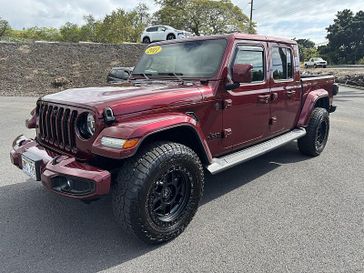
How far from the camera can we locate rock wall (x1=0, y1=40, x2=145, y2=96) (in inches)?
672

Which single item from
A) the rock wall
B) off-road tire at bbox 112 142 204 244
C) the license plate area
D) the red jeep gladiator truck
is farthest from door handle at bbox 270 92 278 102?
the rock wall

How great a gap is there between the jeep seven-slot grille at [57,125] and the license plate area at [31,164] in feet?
0.74

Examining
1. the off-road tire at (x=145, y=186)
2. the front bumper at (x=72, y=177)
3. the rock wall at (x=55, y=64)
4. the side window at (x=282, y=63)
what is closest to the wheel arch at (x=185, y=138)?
the off-road tire at (x=145, y=186)

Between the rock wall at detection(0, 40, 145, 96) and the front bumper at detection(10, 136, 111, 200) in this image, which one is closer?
the front bumper at detection(10, 136, 111, 200)

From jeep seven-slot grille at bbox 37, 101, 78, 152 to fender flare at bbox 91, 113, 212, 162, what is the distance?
399mm

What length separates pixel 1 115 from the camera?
964cm

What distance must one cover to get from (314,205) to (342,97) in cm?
1241

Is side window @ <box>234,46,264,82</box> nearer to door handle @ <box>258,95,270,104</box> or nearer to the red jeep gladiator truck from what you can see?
the red jeep gladiator truck

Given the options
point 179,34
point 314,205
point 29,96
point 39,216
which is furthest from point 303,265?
point 179,34

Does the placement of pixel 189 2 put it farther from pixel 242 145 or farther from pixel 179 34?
pixel 242 145

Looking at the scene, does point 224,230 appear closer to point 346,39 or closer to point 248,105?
point 248,105

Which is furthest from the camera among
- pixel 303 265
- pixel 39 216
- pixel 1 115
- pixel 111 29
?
pixel 111 29

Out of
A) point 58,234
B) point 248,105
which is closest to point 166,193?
point 58,234

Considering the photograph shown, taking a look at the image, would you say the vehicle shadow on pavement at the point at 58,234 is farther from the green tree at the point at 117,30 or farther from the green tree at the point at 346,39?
the green tree at the point at 346,39
